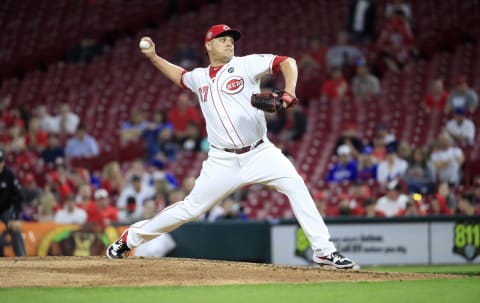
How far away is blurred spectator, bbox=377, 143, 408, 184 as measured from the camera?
547 inches

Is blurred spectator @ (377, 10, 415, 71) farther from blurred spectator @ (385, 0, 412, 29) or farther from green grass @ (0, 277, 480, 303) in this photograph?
green grass @ (0, 277, 480, 303)

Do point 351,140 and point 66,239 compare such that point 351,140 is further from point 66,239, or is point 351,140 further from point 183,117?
point 66,239

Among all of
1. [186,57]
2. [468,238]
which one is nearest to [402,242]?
[468,238]

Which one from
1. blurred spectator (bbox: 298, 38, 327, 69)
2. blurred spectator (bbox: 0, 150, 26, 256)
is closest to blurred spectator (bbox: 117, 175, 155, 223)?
blurred spectator (bbox: 0, 150, 26, 256)

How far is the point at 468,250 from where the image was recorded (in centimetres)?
1271

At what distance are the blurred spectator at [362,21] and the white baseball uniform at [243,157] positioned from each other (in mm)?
10397

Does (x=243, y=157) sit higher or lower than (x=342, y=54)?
lower

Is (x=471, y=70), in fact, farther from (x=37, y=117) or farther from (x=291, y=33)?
(x=37, y=117)

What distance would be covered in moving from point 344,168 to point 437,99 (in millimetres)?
2123

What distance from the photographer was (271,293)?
271 inches

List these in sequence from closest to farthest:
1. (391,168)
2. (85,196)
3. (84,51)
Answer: (391,168)
(85,196)
(84,51)

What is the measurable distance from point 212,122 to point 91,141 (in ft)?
29.7

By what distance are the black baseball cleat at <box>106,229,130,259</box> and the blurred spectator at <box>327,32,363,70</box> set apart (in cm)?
914

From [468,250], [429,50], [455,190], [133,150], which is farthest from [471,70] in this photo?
[133,150]
